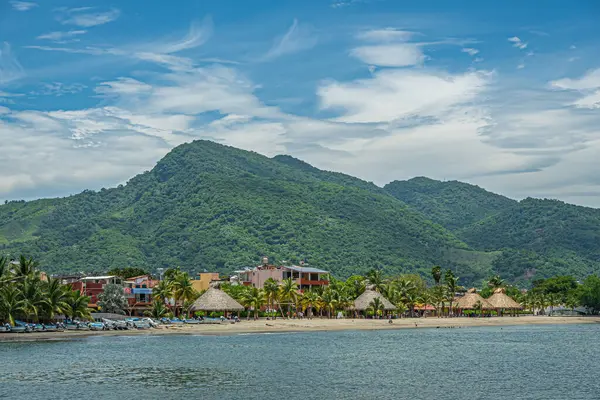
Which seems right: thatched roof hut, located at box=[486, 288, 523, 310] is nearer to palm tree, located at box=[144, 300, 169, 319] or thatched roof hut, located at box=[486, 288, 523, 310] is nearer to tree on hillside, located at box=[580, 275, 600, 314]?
tree on hillside, located at box=[580, 275, 600, 314]

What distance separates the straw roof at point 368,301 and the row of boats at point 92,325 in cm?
3020

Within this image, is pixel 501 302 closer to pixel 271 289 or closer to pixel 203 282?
pixel 271 289

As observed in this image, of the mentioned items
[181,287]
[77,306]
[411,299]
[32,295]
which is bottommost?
[77,306]

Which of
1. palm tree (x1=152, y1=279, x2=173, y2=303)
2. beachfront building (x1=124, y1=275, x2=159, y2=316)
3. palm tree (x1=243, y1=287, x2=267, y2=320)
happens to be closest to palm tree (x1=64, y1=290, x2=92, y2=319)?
palm tree (x1=152, y1=279, x2=173, y2=303)

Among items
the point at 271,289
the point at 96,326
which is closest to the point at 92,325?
the point at 96,326

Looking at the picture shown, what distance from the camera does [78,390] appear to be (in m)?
47.4

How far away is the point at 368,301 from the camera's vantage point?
129 m

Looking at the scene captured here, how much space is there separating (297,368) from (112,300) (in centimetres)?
6387

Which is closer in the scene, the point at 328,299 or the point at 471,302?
the point at 328,299

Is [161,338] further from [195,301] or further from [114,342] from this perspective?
[195,301]

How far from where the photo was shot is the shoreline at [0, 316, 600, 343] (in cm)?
8647

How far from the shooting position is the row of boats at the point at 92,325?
282 ft

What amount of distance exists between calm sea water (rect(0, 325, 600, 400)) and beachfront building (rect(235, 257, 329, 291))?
50.5 metres

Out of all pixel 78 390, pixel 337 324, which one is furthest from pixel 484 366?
pixel 337 324
